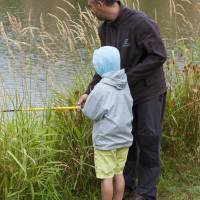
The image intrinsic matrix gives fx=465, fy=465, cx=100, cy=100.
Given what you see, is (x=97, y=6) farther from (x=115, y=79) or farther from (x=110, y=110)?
(x=110, y=110)

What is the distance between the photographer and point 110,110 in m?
3.33

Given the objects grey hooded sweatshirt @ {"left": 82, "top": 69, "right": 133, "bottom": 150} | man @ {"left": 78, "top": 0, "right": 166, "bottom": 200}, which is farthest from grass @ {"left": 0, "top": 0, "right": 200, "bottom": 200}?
grey hooded sweatshirt @ {"left": 82, "top": 69, "right": 133, "bottom": 150}

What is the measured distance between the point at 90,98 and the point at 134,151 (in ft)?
3.09

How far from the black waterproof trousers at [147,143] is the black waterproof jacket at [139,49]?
101 millimetres

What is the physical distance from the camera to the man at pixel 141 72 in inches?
138

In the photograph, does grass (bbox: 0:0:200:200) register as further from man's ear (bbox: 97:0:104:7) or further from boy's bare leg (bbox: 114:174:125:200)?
man's ear (bbox: 97:0:104:7)

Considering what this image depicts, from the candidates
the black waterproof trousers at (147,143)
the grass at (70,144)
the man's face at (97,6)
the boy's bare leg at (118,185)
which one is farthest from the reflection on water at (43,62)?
the boy's bare leg at (118,185)

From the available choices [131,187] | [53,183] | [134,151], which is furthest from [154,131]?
[53,183]

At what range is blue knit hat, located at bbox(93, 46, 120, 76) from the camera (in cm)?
329

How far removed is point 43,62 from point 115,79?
1968mm

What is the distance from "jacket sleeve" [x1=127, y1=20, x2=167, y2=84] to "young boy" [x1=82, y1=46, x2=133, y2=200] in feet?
0.47

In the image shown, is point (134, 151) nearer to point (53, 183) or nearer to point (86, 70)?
point (53, 183)

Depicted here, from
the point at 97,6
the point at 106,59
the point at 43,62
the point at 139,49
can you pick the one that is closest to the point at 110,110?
the point at 106,59

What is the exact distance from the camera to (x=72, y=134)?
4.07m
